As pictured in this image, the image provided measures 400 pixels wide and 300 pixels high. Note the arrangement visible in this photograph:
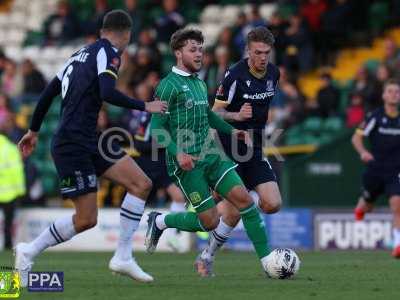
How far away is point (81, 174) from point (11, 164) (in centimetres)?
943

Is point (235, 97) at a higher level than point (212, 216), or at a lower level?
higher

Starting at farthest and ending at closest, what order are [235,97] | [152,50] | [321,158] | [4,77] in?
1. [4,77]
2. [152,50]
3. [321,158]
4. [235,97]

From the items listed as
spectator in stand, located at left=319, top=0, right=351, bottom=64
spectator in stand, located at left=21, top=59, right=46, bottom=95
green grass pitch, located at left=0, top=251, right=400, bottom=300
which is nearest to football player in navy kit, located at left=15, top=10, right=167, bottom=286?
green grass pitch, located at left=0, top=251, right=400, bottom=300

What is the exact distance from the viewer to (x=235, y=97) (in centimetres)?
1244

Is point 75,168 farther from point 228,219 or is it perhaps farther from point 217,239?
point 228,219

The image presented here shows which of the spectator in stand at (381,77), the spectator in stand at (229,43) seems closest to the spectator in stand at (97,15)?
the spectator in stand at (229,43)

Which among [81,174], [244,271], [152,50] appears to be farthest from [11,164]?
[81,174]

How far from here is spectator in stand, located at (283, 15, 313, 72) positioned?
22.5 m

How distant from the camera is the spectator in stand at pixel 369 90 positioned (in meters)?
20.4

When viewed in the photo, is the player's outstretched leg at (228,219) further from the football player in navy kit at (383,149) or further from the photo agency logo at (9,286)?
the football player in navy kit at (383,149)

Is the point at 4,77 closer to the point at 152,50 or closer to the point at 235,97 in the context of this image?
the point at 152,50

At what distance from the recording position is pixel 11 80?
84.0 feet

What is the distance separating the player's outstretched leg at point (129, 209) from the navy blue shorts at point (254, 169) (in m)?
1.49
